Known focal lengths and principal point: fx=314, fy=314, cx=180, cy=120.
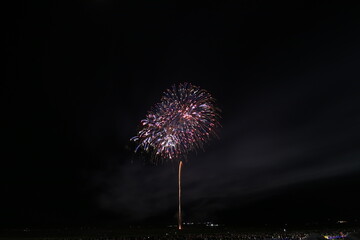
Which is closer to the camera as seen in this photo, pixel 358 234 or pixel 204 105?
pixel 358 234

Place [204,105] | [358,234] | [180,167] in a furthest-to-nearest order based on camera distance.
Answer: [180,167] → [204,105] → [358,234]

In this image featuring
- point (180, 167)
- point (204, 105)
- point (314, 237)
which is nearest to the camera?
point (314, 237)

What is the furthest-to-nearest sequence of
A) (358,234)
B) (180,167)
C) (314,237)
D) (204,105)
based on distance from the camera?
(180,167), (204,105), (314,237), (358,234)

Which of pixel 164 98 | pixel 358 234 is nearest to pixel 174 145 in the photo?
pixel 164 98

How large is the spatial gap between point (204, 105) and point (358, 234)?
29.3 meters

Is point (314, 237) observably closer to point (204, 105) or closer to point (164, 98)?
point (204, 105)

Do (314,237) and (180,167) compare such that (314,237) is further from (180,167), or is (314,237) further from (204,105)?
(180,167)

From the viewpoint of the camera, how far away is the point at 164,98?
52219mm

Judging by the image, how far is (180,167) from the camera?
80.2 m

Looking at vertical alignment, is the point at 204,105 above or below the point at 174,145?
above

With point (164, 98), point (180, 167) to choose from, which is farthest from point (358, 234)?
point (180, 167)

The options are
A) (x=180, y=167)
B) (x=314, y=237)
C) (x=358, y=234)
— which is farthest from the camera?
(x=180, y=167)

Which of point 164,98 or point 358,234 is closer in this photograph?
point 358,234

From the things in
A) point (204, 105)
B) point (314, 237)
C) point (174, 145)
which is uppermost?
point (204, 105)
